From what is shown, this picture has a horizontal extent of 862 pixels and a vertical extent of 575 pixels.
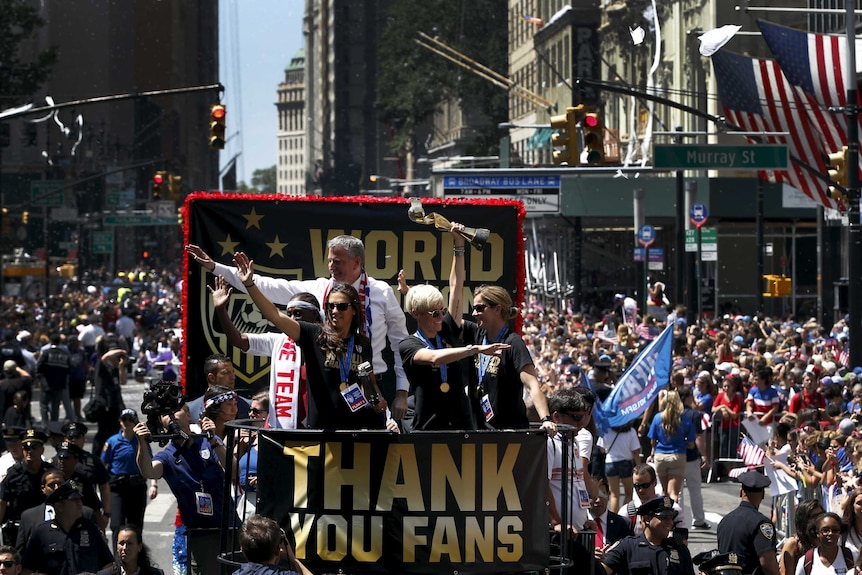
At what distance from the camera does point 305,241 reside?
11742 mm

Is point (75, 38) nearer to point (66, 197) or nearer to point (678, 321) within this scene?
point (66, 197)

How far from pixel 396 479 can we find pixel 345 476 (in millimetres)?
232

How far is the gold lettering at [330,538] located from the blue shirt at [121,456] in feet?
20.1

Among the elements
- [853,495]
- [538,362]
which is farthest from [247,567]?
[538,362]

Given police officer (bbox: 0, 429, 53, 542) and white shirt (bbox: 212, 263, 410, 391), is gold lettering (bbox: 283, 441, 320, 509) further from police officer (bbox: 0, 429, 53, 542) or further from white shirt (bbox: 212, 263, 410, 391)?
police officer (bbox: 0, 429, 53, 542)

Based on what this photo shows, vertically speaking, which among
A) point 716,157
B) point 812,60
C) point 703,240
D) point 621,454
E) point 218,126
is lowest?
point 621,454

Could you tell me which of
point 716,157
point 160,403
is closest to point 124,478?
point 160,403

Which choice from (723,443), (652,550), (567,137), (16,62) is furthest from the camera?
(16,62)

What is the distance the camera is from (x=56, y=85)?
4304 inches

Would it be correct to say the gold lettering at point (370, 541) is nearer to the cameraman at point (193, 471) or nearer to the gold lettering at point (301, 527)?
the gold lettering at point (301, 527)

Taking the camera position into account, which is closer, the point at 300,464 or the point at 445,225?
the point at 300,464

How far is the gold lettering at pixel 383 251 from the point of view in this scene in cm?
1154

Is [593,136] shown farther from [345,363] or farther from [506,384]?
[345,363]

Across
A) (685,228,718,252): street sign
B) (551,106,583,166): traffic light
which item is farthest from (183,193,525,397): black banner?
(685,228,718,252): street sign
